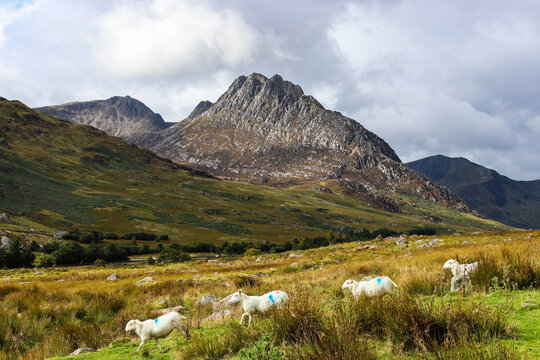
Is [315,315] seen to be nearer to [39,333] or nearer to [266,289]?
[266,289]

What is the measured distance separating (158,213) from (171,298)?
18132 cm

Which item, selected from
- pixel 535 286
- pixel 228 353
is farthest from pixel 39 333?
pixel 535 286

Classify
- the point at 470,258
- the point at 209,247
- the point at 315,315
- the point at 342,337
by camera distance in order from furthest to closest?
the point at 209,247 → the point at 470,258 → the point at 315,315 → the point at 342,337

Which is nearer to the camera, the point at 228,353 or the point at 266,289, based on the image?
the point at 228,353

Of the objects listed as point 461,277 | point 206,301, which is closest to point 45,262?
point 206,301

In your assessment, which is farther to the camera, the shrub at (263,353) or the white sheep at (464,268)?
the white sheep at (464,268)

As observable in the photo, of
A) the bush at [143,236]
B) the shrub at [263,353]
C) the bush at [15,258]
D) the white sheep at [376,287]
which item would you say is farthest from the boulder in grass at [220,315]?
the bush at [143,236]

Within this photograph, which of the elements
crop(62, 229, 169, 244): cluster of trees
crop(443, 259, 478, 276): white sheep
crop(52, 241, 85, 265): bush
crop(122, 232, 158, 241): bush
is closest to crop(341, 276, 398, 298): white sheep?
crop(443, 259, 478, 276): white sheep

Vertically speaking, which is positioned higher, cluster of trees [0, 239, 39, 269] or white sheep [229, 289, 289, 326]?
white sheep [229, 289, 289, 326]

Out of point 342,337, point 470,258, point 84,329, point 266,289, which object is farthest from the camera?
point 266,289

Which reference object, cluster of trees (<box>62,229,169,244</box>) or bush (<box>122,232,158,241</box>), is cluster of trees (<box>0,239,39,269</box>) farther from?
bush (<box>122,232,158,241</box>)

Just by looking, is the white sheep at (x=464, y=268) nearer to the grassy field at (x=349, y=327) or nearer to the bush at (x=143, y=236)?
the grassy field at (x=349, y=327)

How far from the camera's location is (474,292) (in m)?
7.49

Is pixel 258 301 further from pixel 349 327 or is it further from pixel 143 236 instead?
pixel 143 236
